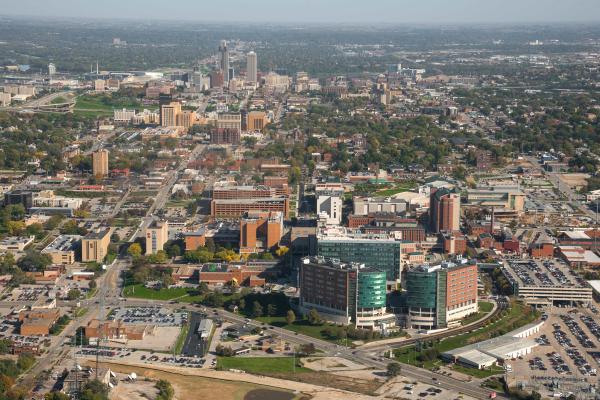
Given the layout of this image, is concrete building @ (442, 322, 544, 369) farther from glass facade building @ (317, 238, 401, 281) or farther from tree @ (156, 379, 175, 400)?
tree @ (156, 379, 175, 400)

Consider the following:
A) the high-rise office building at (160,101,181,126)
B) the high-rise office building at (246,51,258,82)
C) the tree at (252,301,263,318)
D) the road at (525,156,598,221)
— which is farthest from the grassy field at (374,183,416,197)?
the high-rise office building at (246,51,258,82)

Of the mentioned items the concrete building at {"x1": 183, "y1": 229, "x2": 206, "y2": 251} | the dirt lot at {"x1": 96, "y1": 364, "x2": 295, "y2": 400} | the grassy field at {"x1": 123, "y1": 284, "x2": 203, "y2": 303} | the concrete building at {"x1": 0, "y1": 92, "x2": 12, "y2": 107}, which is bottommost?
the dirt lot at {"x1": 96, "y1": 364, "x2": 295, "y2": 400}

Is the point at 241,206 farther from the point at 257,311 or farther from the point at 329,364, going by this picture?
the point at 329,364

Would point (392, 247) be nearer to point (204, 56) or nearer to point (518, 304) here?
point (518, 304)

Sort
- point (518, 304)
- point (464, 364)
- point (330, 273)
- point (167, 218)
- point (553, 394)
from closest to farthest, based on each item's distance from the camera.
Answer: point (553, 394) < point (464, 364) < point (330, 273) < point (518, 304) < point (167, 218)

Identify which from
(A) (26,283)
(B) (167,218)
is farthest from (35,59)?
(A) (26,283)

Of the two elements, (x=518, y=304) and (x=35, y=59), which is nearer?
(x=518, y=304)

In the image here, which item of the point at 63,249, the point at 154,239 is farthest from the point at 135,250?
the point at 63,249
